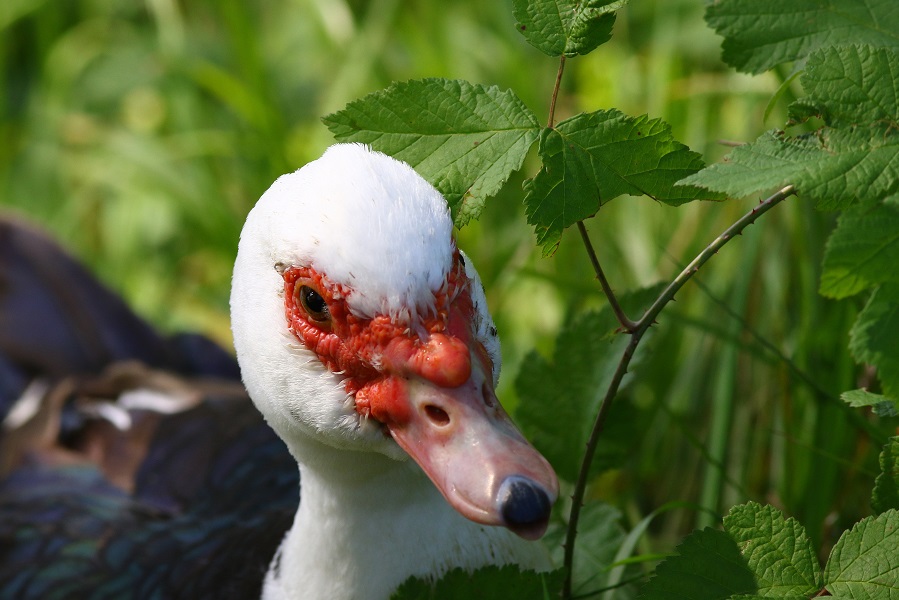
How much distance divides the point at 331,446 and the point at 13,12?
3.35 m

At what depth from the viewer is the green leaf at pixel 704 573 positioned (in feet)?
3.51

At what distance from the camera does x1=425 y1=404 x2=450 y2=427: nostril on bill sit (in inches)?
42.7

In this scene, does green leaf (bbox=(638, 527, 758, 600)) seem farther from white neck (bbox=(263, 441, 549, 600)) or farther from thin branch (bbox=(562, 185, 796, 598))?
white neck (bbox=(263, 441, 549, 600))

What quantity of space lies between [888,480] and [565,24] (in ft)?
2.01

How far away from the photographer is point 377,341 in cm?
111

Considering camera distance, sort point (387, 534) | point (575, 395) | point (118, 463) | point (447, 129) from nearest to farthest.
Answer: point (447, 129), point (387, 534), point (575, 395), point (118, 463)

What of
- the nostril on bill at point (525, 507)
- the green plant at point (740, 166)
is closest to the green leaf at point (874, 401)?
the green plant at point (740, 166)

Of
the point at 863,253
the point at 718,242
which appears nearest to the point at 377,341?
the point at 718,242

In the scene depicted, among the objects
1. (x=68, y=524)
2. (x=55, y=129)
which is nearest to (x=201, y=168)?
(x=55, y=129)

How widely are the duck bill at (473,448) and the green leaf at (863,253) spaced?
1.19ft

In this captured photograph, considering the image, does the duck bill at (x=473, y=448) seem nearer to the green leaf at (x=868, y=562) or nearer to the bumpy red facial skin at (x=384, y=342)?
the bumpy red facial skin at (x=384, y=342)

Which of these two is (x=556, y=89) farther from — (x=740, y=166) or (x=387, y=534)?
(x=387, y=534)

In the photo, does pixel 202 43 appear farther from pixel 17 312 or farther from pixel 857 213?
pixel 857 213

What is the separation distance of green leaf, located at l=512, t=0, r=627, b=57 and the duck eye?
37cm
